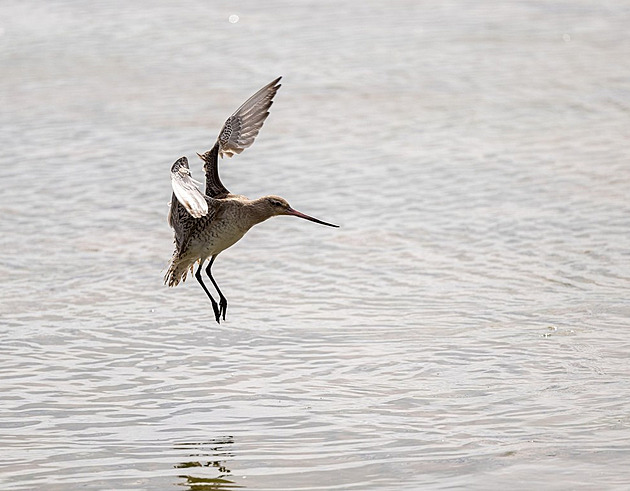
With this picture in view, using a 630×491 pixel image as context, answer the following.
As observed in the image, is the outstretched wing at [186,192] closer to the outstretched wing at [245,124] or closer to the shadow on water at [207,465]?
the shadow on water at [207,465]

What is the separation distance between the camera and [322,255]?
7863 mm

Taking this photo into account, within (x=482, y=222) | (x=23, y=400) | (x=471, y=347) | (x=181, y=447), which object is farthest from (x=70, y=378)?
(x=482, y=222)

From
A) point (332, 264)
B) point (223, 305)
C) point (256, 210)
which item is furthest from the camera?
point (332, 264)

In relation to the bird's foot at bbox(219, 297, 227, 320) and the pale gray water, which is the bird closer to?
the bird's foot at bbox(219, 297, 227, 320)

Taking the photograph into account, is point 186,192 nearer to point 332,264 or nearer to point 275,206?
point 275,206

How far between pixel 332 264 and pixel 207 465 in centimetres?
280

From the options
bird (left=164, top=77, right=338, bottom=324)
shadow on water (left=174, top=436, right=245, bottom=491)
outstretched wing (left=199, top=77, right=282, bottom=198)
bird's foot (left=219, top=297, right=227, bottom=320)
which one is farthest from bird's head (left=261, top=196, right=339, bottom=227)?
shadow on water (left=174, top=436, right=245, bottom=491)

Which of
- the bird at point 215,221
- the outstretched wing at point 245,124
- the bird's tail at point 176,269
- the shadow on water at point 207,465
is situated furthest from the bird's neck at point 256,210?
the shadow on water at point 207,465

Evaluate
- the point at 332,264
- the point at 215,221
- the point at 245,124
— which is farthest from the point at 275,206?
the point at 332,264

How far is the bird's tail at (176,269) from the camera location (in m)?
6.62

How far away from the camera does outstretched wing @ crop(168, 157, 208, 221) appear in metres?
5.51

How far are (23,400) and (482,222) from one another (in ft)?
11.7

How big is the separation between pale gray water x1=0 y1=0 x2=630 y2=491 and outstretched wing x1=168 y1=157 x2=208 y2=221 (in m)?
0.86

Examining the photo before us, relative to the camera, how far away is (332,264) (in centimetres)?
769
